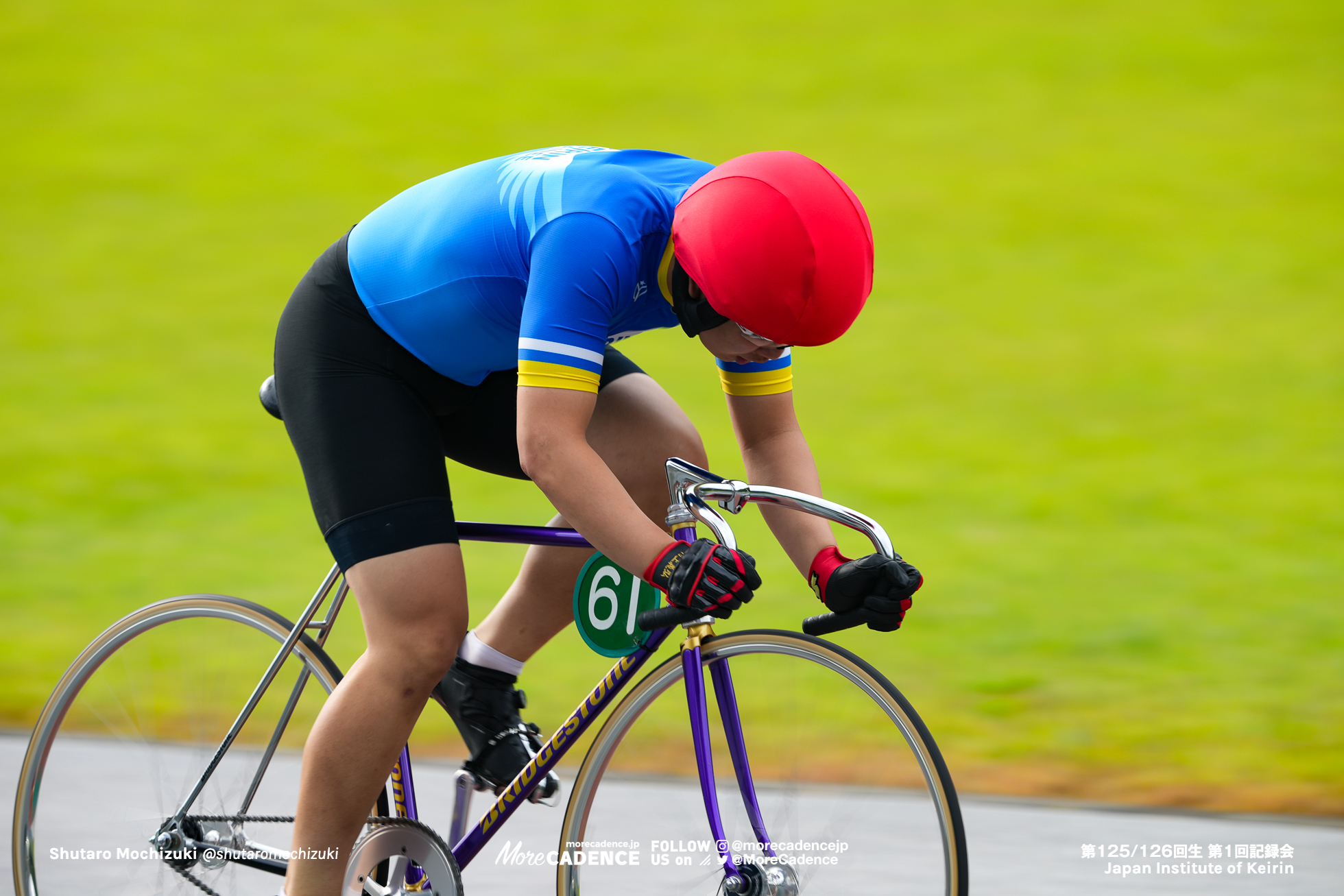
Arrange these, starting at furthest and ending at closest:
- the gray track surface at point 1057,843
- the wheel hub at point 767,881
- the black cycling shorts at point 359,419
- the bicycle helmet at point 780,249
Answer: the gray track surface at point 1057,843, the black cycling shorts at point 359,419, the wheel hub at point 767,881, the bicycle helmet at point 780,249

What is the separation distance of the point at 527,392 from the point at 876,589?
640 mm

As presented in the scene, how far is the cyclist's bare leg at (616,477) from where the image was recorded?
2498 millimetres

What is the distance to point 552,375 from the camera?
2.04 metres

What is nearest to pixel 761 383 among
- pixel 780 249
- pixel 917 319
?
pixel 780 249

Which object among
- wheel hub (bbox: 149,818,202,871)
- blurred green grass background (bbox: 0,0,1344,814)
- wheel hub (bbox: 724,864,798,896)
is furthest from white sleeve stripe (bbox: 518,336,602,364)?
blurred green grass background (bbox: 0,0,1344,814)

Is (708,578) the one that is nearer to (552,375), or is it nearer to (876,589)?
(876,589)

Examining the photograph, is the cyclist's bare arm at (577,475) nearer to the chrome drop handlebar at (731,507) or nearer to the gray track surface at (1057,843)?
the chrome drop handlebar at (731,507)

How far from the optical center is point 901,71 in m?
14.9

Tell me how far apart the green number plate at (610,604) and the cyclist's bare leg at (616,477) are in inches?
5.4

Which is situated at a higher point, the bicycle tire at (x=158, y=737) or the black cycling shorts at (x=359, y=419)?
the black cycling shorts at (x=359, y=419)

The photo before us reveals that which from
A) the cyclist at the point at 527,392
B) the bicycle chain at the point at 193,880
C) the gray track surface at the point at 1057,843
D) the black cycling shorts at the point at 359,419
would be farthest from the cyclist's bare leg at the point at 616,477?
the bicycle chain at the point at 193,880

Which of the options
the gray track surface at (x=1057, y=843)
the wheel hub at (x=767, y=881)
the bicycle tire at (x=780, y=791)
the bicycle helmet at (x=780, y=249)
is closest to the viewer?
the bicycle helmet at (x=780, y=249)

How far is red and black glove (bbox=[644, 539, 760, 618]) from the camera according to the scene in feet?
6.60

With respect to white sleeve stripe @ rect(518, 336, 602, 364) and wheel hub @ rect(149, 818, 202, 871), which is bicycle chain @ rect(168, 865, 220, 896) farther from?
white sleeve stripe @ rect(518, 336, 602, 364)
